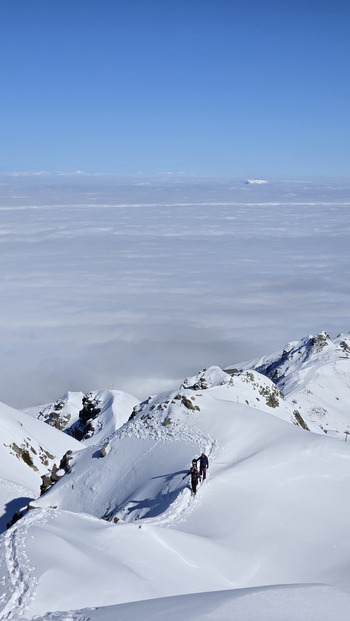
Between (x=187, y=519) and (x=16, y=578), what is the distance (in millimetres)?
7294

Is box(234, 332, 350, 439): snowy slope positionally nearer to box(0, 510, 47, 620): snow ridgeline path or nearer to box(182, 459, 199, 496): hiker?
box(182, 459, 199, 496): hiker

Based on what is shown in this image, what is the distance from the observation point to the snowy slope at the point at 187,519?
36.9 feet

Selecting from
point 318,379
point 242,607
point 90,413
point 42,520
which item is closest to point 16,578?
point 42,520

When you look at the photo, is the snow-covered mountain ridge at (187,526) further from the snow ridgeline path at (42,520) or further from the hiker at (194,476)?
the hiker at (194,476)

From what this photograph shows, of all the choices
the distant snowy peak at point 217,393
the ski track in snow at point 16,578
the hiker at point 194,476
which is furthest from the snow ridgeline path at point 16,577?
the distant snowy peak at point 217,393

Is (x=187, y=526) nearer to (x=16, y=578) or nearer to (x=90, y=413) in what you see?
(x=16, y=578)

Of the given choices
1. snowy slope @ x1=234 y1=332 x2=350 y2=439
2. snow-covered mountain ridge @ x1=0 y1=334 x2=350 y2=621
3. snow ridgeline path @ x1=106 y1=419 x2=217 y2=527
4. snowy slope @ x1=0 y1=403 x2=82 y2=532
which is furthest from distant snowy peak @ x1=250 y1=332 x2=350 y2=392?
snow-covered mountain ridge @ x1=0 y1=334 x2=350 y2=621

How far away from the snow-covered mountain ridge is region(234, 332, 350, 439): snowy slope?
2322 centimetres

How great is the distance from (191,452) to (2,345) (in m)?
108

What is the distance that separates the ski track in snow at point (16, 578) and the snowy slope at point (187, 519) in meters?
0.03

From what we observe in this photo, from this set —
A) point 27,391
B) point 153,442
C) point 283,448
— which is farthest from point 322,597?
point 27,391

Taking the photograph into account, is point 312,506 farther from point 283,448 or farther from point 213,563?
point 213,563

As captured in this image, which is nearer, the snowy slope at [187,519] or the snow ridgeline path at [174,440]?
Result: the snowy slope at [187,519]

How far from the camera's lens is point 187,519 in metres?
17.1
